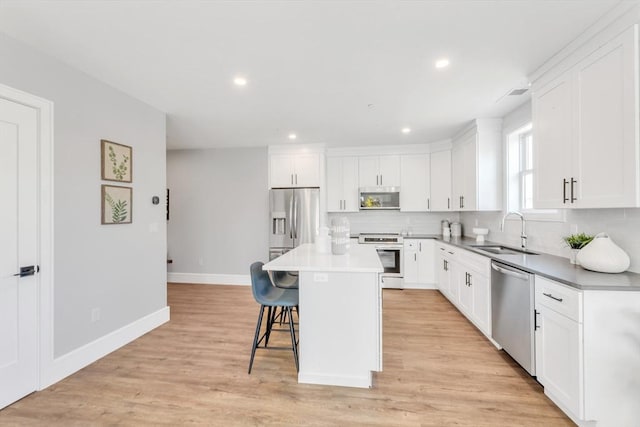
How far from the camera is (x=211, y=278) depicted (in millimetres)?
5328

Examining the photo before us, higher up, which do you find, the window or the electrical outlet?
the window

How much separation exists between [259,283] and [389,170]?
3.61m

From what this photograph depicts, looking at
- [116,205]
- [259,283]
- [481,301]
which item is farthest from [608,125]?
[116,205]

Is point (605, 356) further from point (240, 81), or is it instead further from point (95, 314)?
point (95, 314)

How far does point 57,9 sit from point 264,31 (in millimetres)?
1233

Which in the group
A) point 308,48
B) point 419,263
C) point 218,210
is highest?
point 308,48

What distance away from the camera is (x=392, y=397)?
80.7 inches

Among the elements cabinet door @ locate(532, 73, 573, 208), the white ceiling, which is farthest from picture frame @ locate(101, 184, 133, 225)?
cabinet door @ locate(532, 73, 573, 208)

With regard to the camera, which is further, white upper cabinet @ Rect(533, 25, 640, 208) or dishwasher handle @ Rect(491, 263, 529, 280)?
dishwasher handle @ Rect(491, 263, 529, 280)

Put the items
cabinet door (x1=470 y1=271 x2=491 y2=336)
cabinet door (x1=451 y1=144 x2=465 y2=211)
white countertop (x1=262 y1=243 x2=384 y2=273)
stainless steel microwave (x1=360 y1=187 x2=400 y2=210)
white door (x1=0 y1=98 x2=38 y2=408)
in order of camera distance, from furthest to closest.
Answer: stainless steel microwave (x1=360 y1=187 x2=400 y2=210) → cabinet door (x1=451 y1=144 x2=465 y2=211) → cabinet door (x1=470 y1=271 x2=491 y2=336) → white countertop (x1=262 y1=243 x2=384 y2=273) → white door (x1=0 y1=98 x2=38 y2=408)

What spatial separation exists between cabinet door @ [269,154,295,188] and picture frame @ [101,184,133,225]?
2517mm

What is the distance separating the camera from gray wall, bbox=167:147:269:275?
5281 millimetres

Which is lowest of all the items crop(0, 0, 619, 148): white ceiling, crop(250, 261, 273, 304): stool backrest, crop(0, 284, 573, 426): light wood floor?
crop(0, 284, 573, 426): light wood floor

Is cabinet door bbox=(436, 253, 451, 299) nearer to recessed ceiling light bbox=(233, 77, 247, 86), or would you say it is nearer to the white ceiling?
the white ceiling
